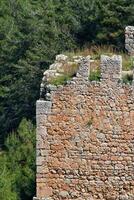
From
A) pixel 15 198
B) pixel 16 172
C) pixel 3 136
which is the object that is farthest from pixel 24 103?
pixel 15 198

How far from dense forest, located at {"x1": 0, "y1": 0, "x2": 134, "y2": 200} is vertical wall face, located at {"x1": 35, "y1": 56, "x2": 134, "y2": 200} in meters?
25.7

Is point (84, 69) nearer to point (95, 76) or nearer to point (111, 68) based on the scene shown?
point (95, 76)

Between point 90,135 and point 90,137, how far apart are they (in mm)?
32

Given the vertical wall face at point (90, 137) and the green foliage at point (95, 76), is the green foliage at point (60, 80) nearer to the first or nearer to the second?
the vertical wall face at point (90, 137)

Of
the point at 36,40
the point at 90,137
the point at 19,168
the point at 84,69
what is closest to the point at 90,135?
the point at 90,137

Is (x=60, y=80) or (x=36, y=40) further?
(x=36, y=40)

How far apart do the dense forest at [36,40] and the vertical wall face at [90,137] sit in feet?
84.3

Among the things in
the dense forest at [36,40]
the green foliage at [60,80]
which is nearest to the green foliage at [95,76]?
the green foliage at [60,80]

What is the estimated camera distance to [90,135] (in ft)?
45.7

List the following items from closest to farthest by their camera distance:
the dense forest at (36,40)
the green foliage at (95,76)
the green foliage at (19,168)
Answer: the green foliage at (95,76) < the green foliage at (19,168) < the dense forest at (36,40)

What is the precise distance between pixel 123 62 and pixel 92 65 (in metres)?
0.51

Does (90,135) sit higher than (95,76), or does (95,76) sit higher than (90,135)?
(95,76)

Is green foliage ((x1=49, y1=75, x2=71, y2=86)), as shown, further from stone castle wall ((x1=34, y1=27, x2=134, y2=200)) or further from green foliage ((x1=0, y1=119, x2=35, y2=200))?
green foliage ((x1=0, y1=119, x2=35, y2=200))

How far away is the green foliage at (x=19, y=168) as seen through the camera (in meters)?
32.7
